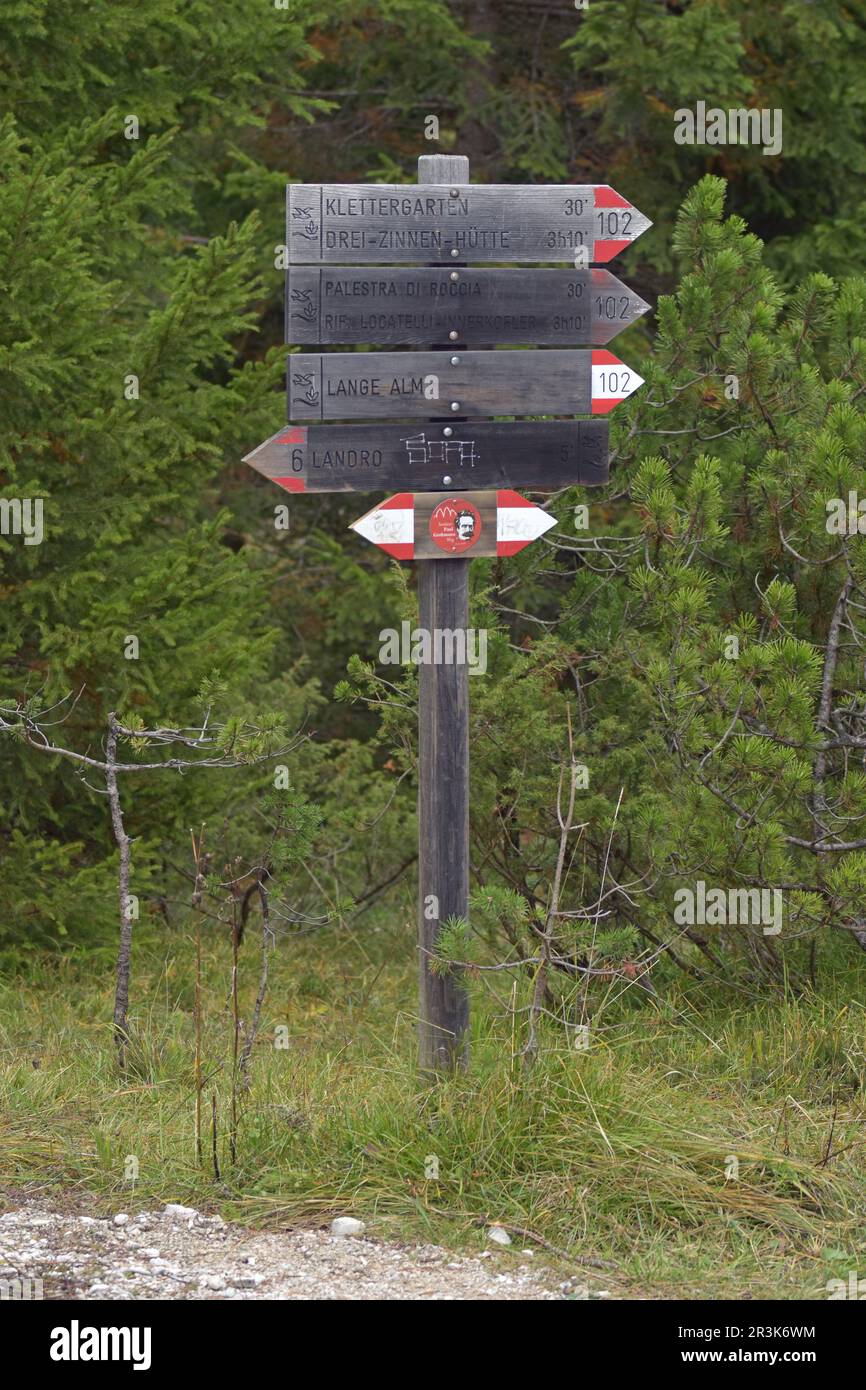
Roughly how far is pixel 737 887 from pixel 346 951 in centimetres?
327

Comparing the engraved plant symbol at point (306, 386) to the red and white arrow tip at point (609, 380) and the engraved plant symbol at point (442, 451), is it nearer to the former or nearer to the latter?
the engraved plant symbol at point (442, 451)

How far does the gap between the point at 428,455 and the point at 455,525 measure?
240mm

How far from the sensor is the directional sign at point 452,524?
5.08 metres

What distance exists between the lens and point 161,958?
304 inches

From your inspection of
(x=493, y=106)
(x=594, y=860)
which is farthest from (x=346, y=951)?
(x=493, y=106)

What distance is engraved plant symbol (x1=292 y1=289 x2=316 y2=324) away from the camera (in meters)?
5.00

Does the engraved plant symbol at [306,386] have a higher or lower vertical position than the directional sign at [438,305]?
lower

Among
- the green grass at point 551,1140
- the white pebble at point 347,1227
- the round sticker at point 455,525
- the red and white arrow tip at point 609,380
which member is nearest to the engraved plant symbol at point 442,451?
the round sticker at point 455,525

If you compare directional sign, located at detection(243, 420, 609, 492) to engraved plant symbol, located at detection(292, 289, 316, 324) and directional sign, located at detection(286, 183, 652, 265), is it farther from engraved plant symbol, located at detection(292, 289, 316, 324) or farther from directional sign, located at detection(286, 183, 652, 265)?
directional sign, located at detection(286, 183, 652, 265)

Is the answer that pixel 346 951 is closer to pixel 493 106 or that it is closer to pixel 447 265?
pixel 447 265

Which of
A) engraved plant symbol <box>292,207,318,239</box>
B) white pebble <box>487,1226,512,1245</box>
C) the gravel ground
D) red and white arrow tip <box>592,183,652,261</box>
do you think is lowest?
the gravel ground

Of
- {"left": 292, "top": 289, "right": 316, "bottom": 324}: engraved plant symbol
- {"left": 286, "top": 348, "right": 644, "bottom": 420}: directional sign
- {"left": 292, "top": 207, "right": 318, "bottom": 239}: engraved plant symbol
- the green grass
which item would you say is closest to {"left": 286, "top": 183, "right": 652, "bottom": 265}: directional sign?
{"left": 292, "top": 207, "right": 318, "bottom": 239}: engraved plant symbol

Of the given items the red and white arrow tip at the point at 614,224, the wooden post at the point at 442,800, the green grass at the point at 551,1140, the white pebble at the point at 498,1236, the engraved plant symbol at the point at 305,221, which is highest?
the red and white arrow tip at the point at 614,224

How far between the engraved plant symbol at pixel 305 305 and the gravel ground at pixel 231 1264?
8.94ft
